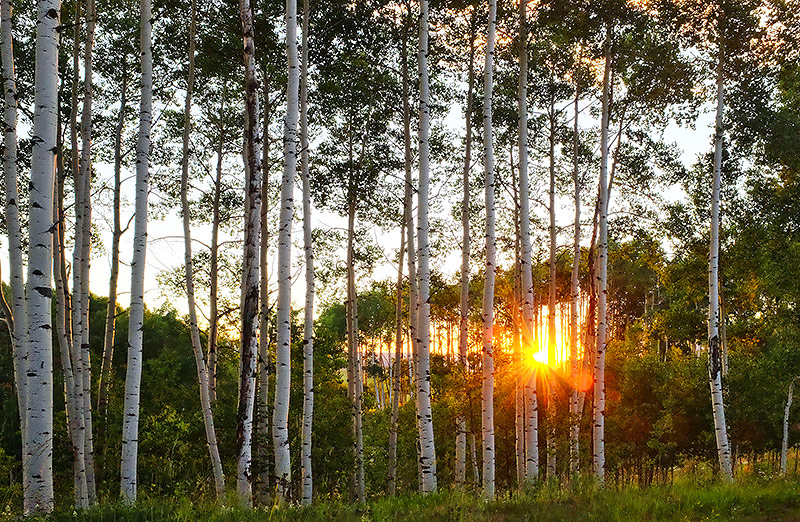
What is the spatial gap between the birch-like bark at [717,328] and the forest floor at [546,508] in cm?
194

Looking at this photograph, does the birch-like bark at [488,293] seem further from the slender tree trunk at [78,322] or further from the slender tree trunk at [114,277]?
the slender tree trunk at [114,277]

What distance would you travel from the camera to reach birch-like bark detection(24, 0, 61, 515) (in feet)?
19.0

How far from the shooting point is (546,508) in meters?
8.18

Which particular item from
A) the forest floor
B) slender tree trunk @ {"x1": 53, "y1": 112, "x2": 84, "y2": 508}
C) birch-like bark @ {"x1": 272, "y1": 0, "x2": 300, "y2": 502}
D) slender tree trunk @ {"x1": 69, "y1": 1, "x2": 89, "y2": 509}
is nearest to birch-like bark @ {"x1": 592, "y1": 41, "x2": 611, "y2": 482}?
the forest floor

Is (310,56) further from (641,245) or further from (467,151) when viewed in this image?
(641,245)

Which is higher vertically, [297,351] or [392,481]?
[297,351]

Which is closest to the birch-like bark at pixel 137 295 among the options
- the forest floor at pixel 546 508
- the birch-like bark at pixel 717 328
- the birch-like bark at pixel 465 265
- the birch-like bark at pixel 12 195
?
the forest floor at pixel 546 508

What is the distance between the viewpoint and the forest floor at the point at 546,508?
592cm

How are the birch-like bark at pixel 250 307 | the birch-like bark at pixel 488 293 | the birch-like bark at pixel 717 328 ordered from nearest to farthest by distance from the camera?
the birch-like bark at pixel 250 307 → the birch-like bark at pixel 488 293 → the birch-like bark at pixel 717 328

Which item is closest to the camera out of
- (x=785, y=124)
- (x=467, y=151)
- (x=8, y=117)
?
(x=8, y=117)

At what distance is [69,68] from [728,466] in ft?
55.9

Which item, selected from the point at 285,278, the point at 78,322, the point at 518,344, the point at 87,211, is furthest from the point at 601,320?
the point at 87,211

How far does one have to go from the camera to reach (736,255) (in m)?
20.0

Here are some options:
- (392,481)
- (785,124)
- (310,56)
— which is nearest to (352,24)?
(310,56)
